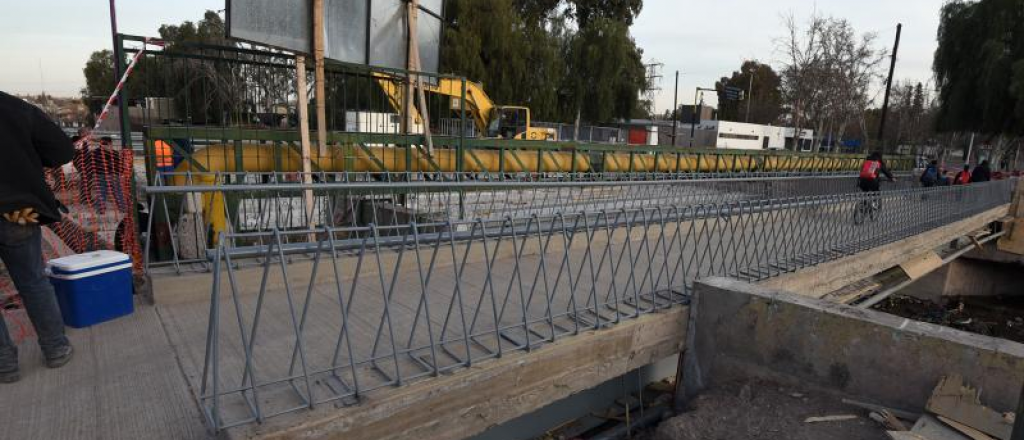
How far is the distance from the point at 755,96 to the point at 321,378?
79488 millimetres

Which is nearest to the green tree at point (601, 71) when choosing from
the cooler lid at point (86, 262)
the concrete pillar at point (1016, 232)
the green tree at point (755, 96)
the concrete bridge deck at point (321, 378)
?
the concrete pillar at point (1016, 232)

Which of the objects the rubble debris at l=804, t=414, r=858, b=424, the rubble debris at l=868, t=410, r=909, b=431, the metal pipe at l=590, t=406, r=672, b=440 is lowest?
the metal pipe at l=590, t=406, r=672, b=440

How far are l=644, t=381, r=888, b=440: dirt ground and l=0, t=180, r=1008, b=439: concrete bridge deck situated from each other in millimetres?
623

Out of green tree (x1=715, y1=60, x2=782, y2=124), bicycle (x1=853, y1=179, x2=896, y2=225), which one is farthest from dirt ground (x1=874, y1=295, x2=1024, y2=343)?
green tree (x1=715, y1=60, x2=782, y2=124)

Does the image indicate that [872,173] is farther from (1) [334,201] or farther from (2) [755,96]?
(2) [755,96]

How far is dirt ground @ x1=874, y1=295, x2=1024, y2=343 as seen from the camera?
1377 centimetres

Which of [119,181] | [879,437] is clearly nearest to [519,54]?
[119,181]

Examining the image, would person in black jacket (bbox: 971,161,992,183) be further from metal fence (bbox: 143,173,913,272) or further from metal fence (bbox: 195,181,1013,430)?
metal fence (bbox: 195,181,1013,430)

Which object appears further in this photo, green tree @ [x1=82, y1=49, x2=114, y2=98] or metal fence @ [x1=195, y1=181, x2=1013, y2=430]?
green tree @ [x1=82, y1=49, x2=114, y2=98]

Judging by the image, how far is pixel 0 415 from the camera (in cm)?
288

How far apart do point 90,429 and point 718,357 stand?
4.64 metres

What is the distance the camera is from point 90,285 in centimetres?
396

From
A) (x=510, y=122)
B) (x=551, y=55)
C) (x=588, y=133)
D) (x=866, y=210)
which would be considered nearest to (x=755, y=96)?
(x=588, y=133)

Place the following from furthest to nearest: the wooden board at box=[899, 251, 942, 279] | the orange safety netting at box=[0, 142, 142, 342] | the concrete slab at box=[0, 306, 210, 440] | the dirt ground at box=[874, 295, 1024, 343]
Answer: the dirt ground at box=[874, 295, 1024, 343], the wooden board at box=[899, 251, 942, 279], the orange safety netting at box=[0, 142, 142, 342], the concrete slab at box=[0, 306, 210, 440]
